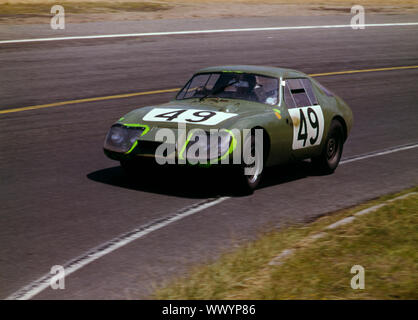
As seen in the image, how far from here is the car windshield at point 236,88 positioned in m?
9.03

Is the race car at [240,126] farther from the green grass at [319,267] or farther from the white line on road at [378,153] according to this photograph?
the green grass at [319,267]

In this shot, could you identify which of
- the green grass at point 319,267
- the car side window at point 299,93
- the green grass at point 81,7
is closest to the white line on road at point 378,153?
the car side window at point 299,93

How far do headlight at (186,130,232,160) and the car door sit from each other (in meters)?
1.33

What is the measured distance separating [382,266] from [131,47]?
56.4 feet

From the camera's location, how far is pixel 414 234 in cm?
670

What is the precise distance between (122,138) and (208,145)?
112 centimetres

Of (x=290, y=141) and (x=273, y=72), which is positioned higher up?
(x=273, y=72)

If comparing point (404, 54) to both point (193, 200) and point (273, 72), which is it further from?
point (193, 200)

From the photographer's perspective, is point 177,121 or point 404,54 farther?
point 404,54

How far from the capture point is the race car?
789 centimetres

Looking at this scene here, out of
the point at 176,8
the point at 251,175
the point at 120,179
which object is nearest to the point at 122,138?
the point at 120,179

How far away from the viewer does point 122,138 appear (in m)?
8.34

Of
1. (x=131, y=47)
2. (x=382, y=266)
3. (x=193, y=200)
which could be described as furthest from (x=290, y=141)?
(x=131, y=47)
